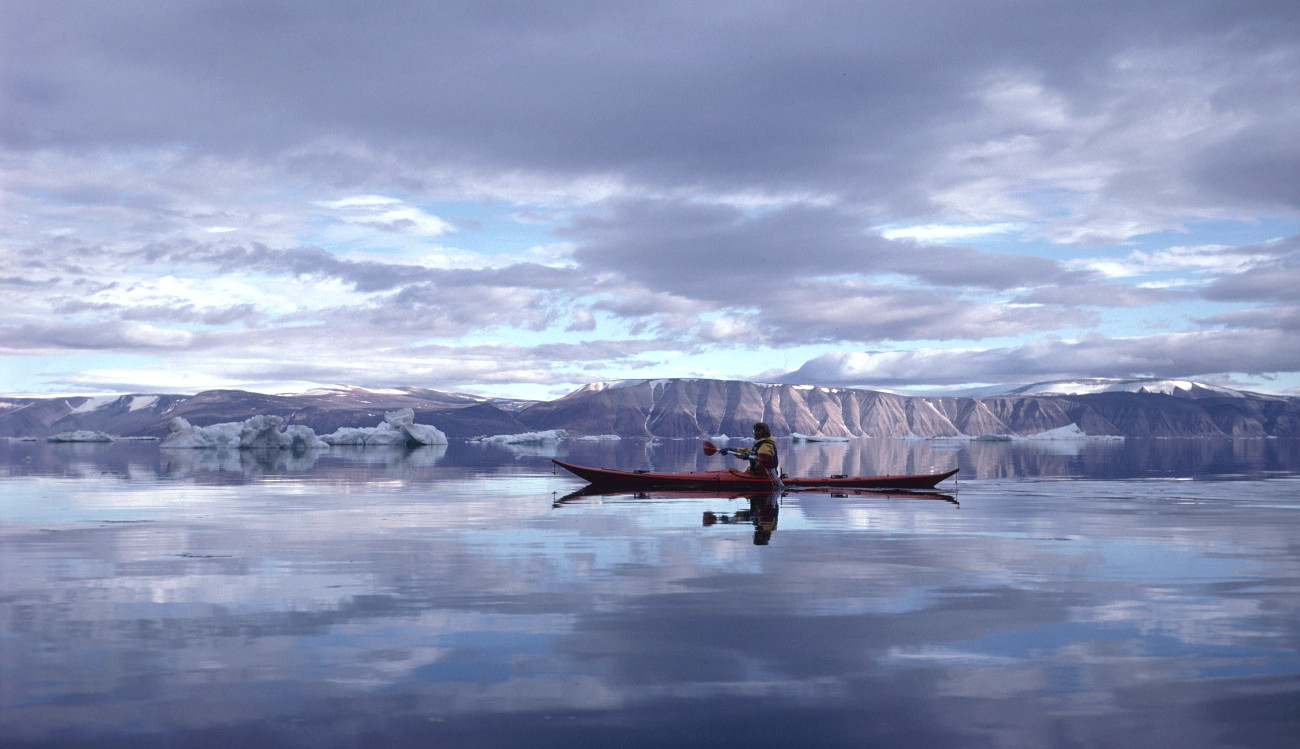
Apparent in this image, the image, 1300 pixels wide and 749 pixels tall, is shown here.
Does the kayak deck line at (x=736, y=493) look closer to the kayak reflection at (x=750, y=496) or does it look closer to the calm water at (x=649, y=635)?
the kayak reflection at (x=750, y=496)

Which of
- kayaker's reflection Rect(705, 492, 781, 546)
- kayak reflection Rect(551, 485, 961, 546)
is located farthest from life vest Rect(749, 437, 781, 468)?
kayaker's reflection Rect(705, 492, 781, 546)

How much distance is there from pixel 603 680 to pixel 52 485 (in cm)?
3872

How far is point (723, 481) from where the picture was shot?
3203 cm

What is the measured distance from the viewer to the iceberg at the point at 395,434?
11412 cm

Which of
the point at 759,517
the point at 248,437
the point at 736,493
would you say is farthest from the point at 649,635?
the point at 248,437

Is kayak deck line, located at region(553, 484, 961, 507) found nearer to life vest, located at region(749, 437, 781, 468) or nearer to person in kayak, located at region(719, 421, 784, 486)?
person in kayak, located at region(719, 421, 784, 486)

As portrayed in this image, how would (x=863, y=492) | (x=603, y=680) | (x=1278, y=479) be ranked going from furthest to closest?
1. (x=1278, y=479)
2. (x=863, y=492)
3. (x=603, y=680)

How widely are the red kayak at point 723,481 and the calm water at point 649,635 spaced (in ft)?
35.2

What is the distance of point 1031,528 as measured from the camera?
21109 mm

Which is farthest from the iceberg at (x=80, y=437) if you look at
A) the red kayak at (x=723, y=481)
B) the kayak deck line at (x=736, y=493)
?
the kayak deck line at (x=736, y=493)

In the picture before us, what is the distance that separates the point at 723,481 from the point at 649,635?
2214 cm

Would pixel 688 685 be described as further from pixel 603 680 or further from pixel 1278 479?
pixel 1278 479

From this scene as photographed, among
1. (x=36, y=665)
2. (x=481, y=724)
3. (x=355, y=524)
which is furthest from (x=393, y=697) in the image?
(x=355, y=524)

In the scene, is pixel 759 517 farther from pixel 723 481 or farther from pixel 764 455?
pixel 723 481
